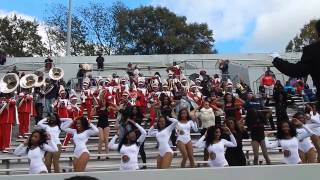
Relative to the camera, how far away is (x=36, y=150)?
1027cm

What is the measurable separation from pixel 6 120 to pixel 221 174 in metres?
9.68

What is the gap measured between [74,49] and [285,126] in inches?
1658

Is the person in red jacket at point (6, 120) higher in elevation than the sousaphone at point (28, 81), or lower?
lower

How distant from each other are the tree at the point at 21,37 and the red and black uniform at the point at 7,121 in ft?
118

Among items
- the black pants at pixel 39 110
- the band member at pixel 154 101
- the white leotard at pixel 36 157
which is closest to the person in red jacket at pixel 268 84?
the band member at pixel 154 101

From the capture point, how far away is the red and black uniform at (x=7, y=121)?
15203 millimetres

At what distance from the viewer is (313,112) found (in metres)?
13.8

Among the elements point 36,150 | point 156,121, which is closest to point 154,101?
point 156,121

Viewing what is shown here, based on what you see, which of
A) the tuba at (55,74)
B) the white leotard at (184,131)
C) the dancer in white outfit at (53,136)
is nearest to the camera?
the dancer in white outfit at (53,136)

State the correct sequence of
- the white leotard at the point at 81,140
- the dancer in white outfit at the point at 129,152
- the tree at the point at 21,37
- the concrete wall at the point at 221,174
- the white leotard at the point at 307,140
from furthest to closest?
the tree at the point at 21,37, the white leotard at the point at 307,140, the white leotard at the point at 81,140, the dancer in white outfit at the point at 129,152, the concrete wall at the point at 221,174

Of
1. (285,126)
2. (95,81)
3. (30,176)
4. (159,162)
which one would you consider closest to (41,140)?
(159,162)

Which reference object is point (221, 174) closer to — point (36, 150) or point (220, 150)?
point (220, 150)

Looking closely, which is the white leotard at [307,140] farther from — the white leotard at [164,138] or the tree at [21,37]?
the tree at [21,37]

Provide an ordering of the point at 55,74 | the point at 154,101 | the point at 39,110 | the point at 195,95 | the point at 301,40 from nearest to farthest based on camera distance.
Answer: the point at 195,95, the point at 154,101, the point at 39,110, the point at 55,74, the point at 301,40
